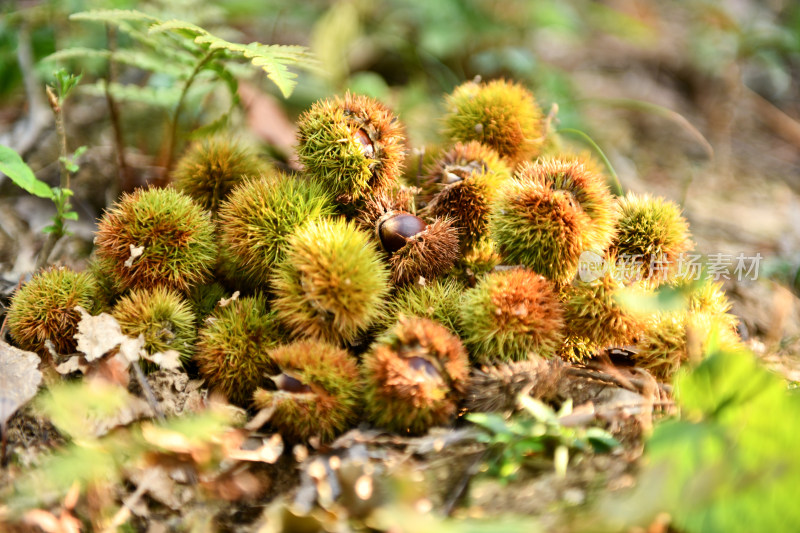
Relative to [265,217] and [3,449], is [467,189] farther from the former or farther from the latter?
[3,449]

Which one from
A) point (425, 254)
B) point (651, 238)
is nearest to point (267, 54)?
point (425, 254)

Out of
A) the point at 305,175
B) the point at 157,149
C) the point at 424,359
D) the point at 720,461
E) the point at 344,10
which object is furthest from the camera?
the point at 344,10

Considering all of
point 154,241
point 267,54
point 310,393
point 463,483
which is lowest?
point 463,483

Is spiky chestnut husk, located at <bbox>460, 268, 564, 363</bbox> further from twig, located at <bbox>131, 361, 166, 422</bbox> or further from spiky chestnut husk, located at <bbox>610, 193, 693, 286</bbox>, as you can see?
twig, located at <bbox>131, 361, 166, 422</bbox>

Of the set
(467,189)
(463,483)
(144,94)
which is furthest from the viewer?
(144,94)

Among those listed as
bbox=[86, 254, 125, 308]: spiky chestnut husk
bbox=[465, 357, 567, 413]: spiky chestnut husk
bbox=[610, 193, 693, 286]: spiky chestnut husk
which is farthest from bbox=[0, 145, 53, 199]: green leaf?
bbox=[610, 193, 693, 286]: spiky chestnut husk

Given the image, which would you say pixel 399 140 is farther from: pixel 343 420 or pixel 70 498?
pixel 70 498

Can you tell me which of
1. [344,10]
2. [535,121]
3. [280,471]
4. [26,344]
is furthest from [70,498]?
[344,10]
